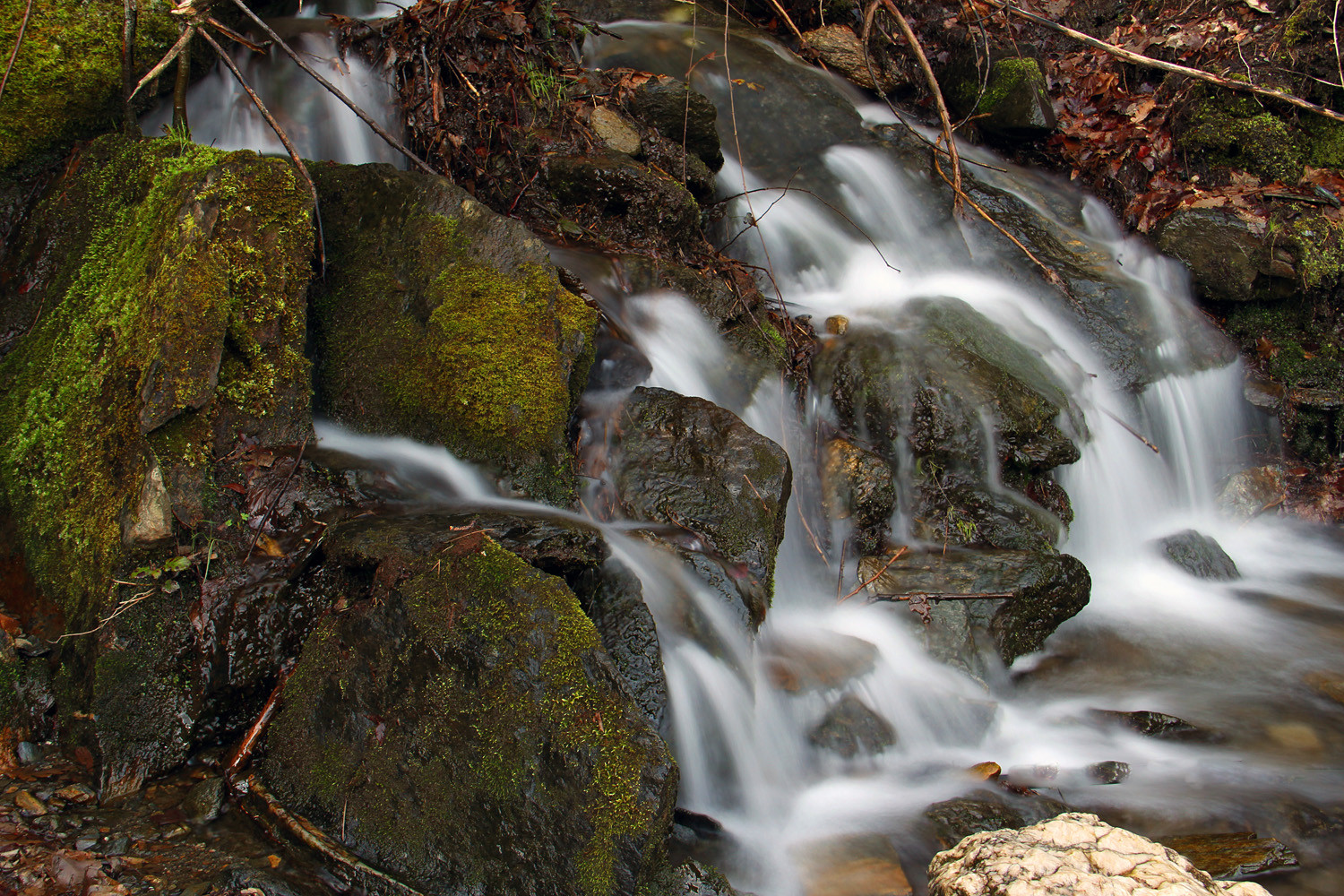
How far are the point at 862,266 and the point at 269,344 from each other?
4467 millimetres

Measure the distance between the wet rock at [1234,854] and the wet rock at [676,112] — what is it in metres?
4.83

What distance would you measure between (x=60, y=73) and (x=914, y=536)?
16.0 feet

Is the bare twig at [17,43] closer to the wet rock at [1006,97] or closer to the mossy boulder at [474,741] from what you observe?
the mossy boulder at [474,741]

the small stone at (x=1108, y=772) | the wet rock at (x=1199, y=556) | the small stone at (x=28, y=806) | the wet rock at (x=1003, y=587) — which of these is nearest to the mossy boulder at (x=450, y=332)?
the small stone at (x=28, y=806)

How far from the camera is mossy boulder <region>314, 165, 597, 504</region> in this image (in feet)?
11.8

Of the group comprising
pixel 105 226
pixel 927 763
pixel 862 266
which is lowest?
pixel 927 763

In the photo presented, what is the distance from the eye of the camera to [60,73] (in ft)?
12.8

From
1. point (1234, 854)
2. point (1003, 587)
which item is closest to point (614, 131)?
point (1003, 587)

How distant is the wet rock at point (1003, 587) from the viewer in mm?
4297

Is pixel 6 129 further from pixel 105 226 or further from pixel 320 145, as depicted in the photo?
pixel 320 145

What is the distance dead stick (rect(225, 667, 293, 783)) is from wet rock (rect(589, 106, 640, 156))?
407cm

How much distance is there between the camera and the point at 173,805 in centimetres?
252

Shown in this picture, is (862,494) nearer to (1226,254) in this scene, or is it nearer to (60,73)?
(1226,254)

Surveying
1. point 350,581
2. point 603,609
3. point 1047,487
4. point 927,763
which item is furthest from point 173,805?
point 1047,487
